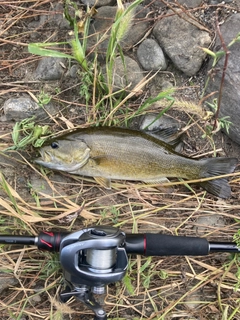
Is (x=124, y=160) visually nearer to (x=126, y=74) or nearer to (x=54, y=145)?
(x=54, y=145)

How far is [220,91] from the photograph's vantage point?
9.96ft

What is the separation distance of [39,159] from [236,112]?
160cm

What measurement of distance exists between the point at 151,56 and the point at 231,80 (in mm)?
671

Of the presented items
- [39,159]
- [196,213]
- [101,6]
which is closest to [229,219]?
[196,213]

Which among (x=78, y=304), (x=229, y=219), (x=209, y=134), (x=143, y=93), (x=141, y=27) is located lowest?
(x=78, y=304)

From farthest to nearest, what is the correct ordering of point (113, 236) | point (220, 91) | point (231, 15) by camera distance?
point (231, 15) < point (220, 91) < point (113, 236)

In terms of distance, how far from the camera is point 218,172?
3164mm

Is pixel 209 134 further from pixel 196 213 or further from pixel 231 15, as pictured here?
pixel 231 15

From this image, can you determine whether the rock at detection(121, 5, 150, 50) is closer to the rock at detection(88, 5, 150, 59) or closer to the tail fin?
the rock at detection(88, 5, 150, 59)

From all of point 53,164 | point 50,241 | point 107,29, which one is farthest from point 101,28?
point 50,241

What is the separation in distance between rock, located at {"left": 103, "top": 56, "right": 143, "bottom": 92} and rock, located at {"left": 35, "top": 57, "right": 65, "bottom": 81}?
0.38 m

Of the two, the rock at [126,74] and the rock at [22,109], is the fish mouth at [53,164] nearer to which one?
the rock at [22,109]

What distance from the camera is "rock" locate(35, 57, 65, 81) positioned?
3277mm

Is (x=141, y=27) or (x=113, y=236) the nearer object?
(x=113, y=236)
